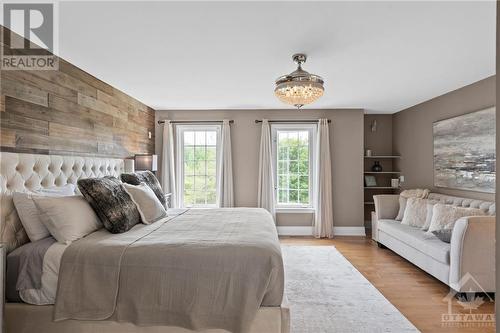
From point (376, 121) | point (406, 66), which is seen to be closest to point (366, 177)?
point (376, 121)

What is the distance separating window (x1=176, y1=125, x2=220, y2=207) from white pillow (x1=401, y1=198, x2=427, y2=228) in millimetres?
3250

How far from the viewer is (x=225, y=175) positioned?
17.9 ft

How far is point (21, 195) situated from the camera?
2.20 metres

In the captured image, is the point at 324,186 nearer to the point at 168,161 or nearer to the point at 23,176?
the point at 168,161

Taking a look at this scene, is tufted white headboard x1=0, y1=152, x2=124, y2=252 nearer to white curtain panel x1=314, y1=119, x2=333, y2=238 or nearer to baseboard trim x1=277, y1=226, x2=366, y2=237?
baseboard trim x1=277, y1=226, x2=366, y2=237

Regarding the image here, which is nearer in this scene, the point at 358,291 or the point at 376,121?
the point at 358,291

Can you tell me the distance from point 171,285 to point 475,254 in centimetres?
287

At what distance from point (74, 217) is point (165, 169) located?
3.30m

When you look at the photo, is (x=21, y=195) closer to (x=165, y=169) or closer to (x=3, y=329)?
(x=3, y=329)

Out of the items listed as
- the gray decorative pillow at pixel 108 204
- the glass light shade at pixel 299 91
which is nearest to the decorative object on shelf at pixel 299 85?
the glass light shade at pixel 299 91

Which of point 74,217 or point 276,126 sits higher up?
point 276,126

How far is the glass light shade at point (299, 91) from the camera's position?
2.75 metres

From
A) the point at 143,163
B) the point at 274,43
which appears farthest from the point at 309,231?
the point at 274,43

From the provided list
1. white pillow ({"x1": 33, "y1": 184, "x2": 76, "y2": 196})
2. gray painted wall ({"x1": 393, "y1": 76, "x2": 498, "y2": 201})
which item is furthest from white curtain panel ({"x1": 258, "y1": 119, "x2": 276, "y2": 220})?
white pillow ({"x1": 33, "y1": 184, "x2": 76, "y2": 196})
